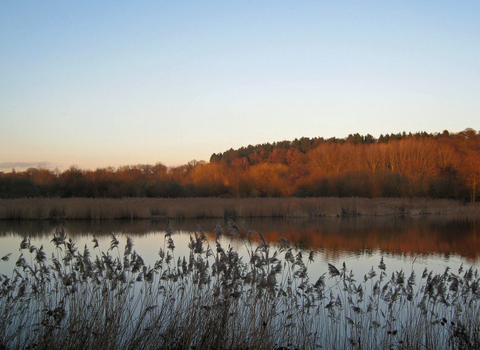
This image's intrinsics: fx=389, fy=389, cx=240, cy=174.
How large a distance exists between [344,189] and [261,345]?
97.3 feet

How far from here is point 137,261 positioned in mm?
4098

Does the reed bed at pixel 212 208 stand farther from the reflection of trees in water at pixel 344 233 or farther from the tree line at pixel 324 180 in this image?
the tree line at pixel 324 180

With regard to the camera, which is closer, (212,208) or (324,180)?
(212,208)

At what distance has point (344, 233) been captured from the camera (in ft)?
49.6

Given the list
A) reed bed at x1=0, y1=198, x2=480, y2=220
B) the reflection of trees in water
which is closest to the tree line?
reed bed at x1=0, y1=198, x2=480, y2=220

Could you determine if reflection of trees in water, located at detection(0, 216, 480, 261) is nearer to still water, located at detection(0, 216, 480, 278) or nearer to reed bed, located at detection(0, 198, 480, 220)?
still water, located at detection(0, 216, 480, 278)

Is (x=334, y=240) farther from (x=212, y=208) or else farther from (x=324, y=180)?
(x=324, y=180)

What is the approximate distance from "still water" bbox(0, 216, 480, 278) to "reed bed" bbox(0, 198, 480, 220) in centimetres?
104

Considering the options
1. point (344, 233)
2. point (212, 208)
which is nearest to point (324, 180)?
point (212, 208)

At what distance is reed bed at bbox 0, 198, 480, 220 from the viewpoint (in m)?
19.4

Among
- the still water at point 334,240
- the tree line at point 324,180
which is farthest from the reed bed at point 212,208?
the tree line at point 324,180

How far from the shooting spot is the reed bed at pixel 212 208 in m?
19.4

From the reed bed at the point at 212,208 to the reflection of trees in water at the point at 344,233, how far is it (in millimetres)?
761

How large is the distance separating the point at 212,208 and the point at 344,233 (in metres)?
8.13
